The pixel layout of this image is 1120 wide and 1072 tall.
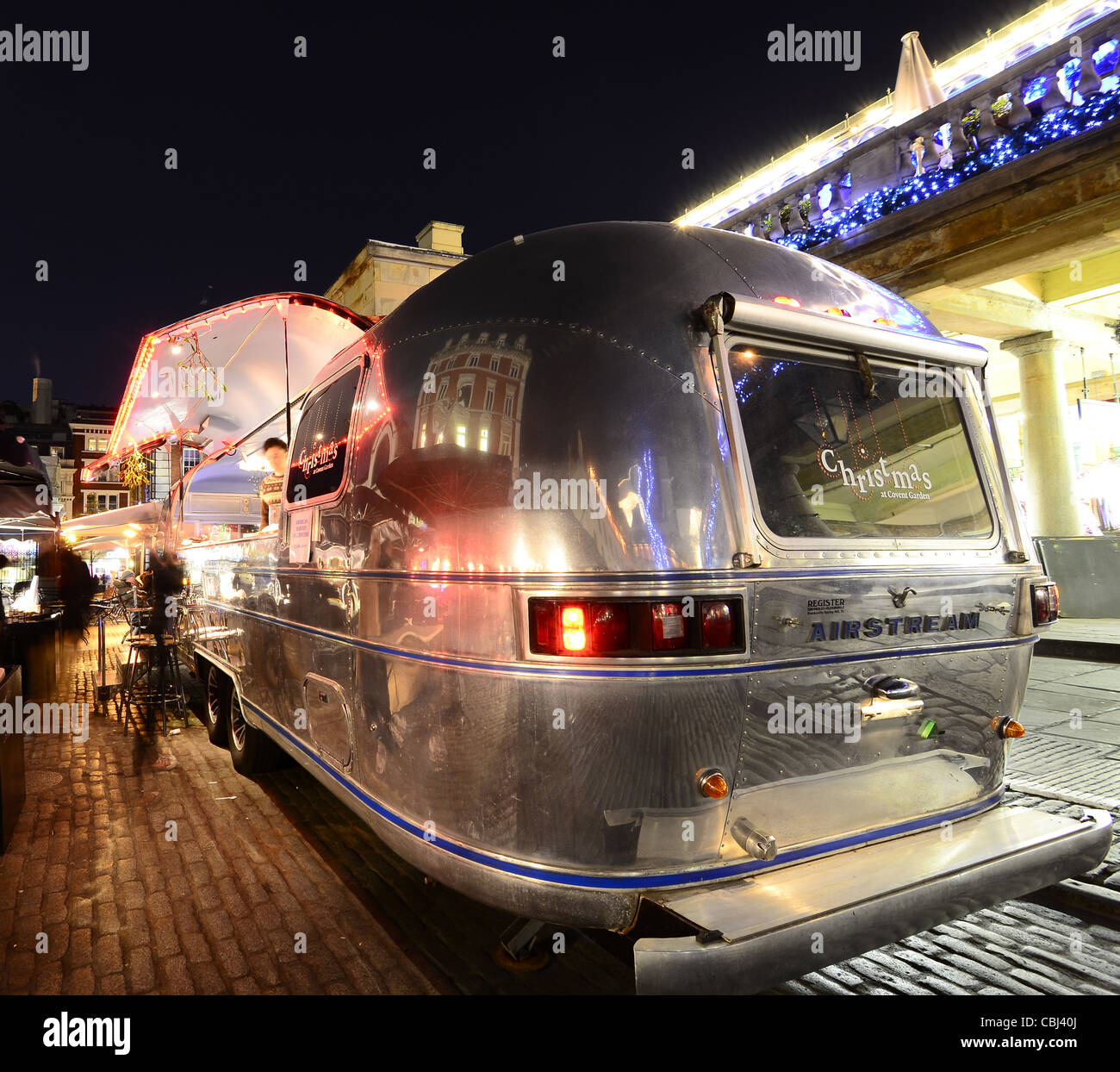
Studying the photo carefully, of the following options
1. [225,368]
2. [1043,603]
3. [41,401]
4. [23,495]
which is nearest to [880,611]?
[1043,603]

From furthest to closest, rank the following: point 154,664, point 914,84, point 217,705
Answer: point 914,84
point 154,664
point 217,705

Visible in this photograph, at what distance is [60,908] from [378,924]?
5.42 feet

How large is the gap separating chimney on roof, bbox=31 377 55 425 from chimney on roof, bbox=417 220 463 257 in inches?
1822

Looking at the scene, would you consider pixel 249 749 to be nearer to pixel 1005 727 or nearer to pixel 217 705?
pixel 217 705

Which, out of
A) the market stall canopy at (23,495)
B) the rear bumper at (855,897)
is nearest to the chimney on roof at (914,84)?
the rear bumper at (855,897)

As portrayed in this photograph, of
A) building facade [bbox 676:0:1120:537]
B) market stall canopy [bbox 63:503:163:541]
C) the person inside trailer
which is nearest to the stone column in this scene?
building facade [bbox 676:0:1120:537]

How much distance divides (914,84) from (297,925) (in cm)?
1157

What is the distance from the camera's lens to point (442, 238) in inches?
765

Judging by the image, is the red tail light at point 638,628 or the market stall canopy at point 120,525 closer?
the red tail light at point 638,628

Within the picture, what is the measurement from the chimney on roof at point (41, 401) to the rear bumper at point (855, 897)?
6269cm

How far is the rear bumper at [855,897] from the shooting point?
6.76 ft

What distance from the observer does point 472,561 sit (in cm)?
252

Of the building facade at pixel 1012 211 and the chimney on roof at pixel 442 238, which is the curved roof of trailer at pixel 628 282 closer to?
the building facade at pixel 1012 211

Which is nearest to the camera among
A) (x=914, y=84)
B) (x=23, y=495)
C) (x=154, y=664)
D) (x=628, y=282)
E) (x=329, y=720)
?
(x=628, y=282)
